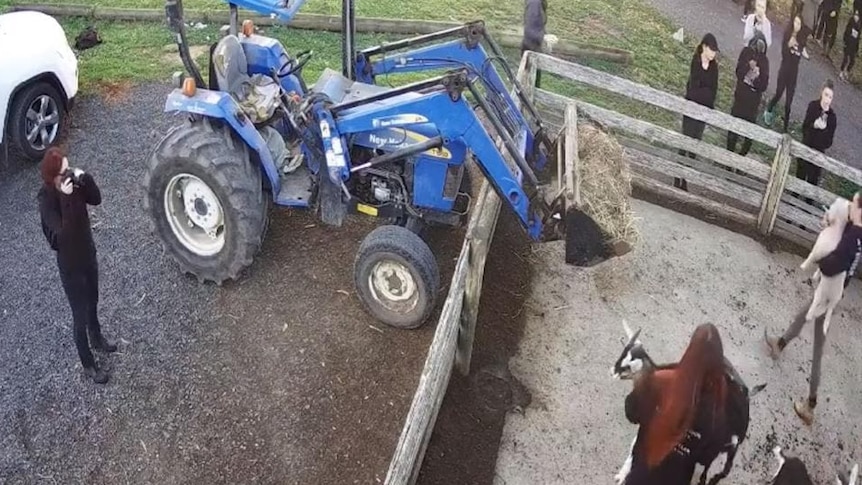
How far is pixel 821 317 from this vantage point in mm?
6512

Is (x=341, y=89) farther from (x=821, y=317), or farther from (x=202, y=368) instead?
(x=821, y=317)

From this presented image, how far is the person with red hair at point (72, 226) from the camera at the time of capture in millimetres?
5492

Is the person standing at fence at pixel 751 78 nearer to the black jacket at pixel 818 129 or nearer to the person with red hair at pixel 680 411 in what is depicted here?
the black jacket at pixel 818 129

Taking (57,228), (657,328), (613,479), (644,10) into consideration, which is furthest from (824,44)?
(57,228)

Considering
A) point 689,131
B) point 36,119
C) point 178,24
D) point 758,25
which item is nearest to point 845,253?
point 689,131

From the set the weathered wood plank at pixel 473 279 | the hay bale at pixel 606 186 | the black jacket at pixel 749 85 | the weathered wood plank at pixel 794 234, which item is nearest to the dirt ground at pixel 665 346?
the weathered wood plank at pixel 794 234

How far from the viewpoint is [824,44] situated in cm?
1273

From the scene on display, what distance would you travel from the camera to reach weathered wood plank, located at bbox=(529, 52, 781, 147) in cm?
802

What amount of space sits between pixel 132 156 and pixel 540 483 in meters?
5.29

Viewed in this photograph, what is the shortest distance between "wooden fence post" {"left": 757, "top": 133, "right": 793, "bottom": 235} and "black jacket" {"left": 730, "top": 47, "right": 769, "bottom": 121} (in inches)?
42.9

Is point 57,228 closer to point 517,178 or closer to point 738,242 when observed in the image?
point 517,178

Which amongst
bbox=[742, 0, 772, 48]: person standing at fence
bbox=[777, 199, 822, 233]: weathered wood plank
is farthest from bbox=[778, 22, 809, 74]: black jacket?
bbox=[777, 199, 822, 233]: weathered wood plank

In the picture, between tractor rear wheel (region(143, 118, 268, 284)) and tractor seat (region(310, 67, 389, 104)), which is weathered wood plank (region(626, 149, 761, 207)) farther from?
tractor rear wheel (region(143, 118, 268, 284))

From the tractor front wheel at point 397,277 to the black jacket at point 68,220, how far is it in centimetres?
199
